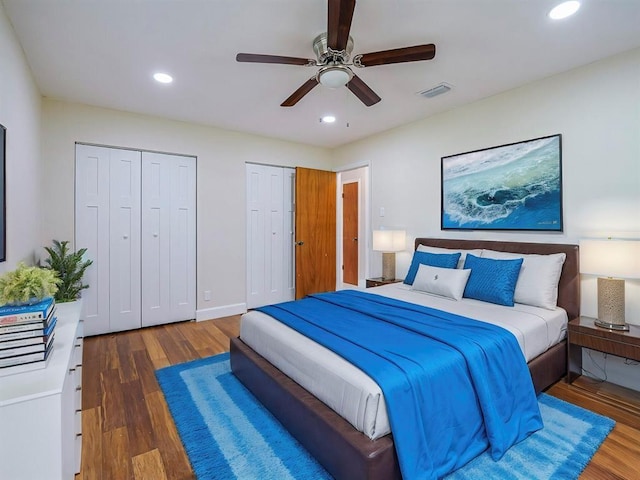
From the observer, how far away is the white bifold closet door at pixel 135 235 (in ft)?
11.6

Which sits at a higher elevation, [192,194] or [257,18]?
[257,18]

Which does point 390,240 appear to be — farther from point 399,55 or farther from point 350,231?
point 399,55

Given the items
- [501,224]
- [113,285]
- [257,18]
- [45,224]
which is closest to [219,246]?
[113,285]

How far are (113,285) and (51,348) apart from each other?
8.57ft

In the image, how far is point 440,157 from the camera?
12.1 ft

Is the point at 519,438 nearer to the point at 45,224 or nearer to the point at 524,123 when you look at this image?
the point at 524,123

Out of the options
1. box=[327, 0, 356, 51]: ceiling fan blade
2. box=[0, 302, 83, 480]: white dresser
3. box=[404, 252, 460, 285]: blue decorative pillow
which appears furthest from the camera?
box=[404, 252, 460, 285]: blue decorative pillow

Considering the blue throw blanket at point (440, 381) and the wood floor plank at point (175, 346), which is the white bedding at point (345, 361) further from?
the wood floor plank at point (175, 346)

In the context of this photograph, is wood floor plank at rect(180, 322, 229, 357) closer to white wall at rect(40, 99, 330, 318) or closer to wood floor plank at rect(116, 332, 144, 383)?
white wall at rect(40, 99, 330, 318)

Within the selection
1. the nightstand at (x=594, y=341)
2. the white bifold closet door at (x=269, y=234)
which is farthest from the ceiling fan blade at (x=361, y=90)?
the white bifold closet door at (x=269, y=234)

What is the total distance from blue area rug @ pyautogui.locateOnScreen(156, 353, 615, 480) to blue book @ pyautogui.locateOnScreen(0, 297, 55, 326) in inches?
42.0

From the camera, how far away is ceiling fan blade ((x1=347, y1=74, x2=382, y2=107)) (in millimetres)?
2287

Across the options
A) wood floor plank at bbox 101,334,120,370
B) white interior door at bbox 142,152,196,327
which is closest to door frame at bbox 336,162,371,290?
white interior door at bbox 142,152,196,327

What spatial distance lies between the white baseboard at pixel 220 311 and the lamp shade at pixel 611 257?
3.81 metres
